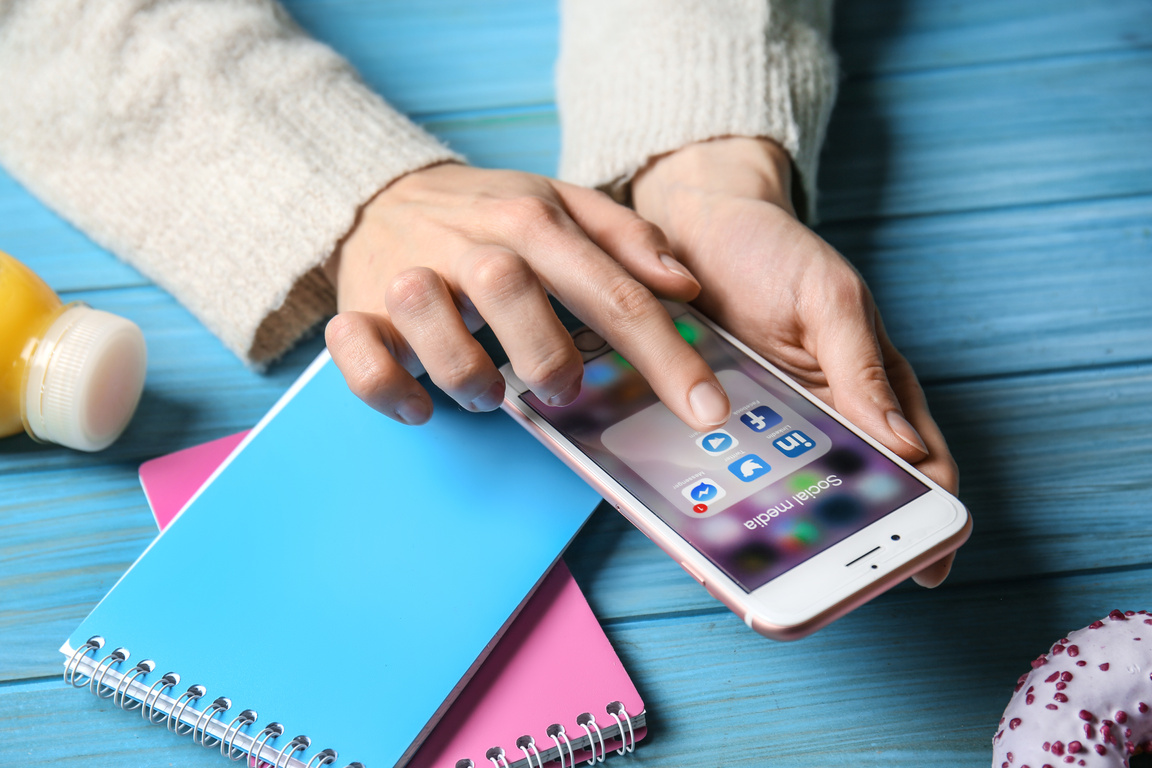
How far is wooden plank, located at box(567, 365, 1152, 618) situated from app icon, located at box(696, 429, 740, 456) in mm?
85

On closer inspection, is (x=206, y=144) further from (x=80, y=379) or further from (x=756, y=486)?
(x=756, y=486)

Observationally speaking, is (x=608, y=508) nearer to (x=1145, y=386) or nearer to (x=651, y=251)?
(x=651, y=251)

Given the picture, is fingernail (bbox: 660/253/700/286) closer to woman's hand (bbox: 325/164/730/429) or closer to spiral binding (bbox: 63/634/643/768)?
woman's hand (bbox: 325/164/730/429)

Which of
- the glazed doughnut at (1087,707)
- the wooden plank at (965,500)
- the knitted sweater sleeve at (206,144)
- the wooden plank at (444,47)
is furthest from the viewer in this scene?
the wooden plank at (444,47)

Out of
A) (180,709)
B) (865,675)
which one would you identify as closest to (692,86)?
(865,675)

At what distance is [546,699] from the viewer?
0.43 meters

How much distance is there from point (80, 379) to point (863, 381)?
0.46m

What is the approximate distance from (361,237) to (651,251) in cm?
22

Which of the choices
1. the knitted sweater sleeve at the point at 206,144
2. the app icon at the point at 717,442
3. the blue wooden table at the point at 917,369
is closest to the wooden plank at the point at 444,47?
the blue wooden table at the point at 917,369

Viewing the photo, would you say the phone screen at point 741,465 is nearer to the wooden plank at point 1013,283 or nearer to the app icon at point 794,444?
the app icon at point 794,444

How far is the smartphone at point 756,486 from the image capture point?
0.38 metres

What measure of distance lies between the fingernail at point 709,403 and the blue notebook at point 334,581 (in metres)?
0.10

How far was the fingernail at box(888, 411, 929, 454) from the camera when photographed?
1.39 feet

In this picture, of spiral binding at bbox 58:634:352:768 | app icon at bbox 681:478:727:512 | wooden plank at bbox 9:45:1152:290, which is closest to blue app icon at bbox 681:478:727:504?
app icon at bbox 681:478:727:512
